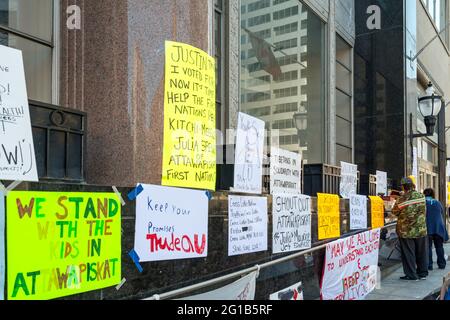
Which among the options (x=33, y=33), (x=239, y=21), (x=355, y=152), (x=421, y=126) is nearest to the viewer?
(x=33, y=33)

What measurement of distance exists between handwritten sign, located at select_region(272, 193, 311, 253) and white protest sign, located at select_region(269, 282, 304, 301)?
405 mm

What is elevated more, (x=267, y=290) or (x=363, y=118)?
(x=363, y=118)

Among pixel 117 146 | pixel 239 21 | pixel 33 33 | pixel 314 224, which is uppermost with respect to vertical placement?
pixel 239 21

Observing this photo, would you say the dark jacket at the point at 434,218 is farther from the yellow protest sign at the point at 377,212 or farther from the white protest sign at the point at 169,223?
the white protest sign at the point at 169,223

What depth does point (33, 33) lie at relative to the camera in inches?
200

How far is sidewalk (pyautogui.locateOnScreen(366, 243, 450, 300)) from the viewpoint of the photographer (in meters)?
7.64

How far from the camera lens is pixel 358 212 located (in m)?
8.08

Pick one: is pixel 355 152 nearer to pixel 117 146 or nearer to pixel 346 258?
pixel 346 258

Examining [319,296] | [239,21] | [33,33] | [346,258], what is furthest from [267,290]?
[239,21]

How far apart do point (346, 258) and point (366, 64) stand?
28.6 ft

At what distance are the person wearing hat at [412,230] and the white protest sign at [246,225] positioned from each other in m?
4.36

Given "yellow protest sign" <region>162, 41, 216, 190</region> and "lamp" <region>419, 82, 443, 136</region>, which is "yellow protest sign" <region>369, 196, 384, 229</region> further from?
"yellow protest sign" <region>162, 41, 216, 190</region>

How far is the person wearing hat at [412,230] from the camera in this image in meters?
8.79

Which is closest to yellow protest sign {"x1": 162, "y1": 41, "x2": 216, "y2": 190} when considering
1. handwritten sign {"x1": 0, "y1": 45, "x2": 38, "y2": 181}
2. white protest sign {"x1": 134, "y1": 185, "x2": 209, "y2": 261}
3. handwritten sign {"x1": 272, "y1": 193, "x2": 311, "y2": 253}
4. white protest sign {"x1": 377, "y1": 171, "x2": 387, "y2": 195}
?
white protest sign {"x1": 134, "y1": 185, "x2": 209, "y2": 261}
